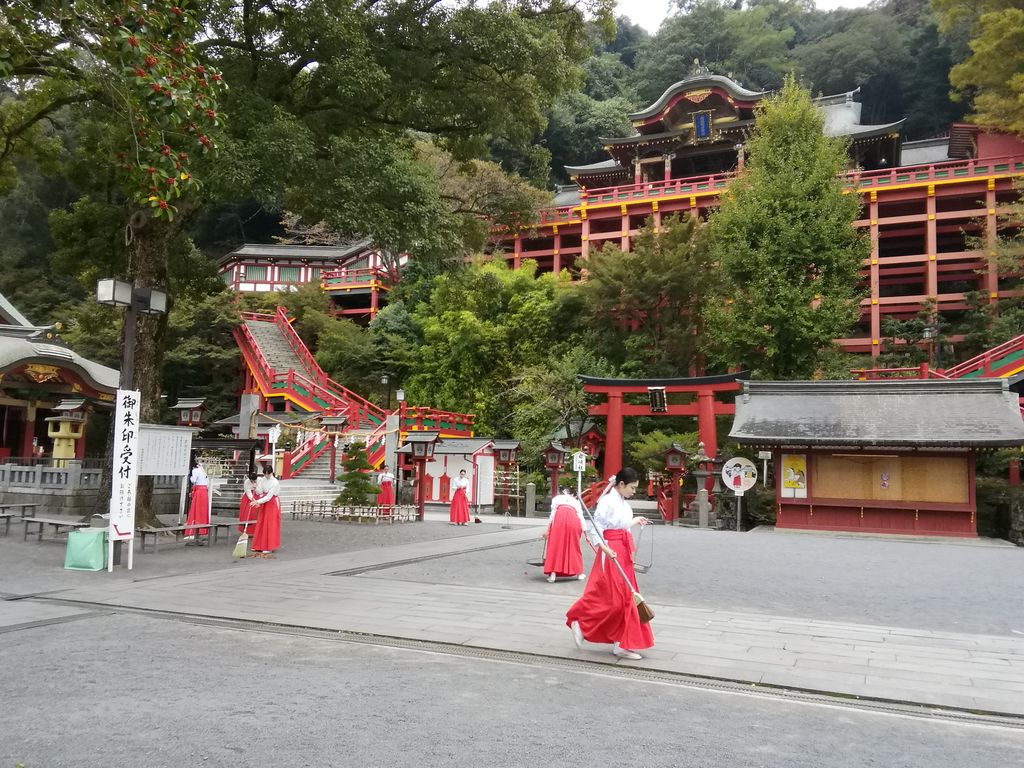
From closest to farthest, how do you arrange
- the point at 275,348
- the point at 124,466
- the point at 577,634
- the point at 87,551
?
the point at 577,634 < the point at 87,551 < the point at 124,466 < the point at 275,348

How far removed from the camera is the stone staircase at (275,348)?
2777cm

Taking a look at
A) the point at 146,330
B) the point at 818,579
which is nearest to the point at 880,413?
the point at 818,579

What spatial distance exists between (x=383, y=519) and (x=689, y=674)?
1264 cm

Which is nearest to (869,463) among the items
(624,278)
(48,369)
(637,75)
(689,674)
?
(624,278)

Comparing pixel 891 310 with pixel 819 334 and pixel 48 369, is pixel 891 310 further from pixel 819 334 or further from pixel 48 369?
pixel 48 369

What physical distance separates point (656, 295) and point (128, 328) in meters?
18.5

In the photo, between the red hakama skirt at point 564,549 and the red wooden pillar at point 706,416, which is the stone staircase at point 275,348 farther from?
the red hakama skirt at point 564,549

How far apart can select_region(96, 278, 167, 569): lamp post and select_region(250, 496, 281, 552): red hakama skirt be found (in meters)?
1.73

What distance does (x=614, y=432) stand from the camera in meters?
21.3

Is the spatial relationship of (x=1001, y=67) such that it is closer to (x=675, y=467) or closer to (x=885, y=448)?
(x=885, y=448)

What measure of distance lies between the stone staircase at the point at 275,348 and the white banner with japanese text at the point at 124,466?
18.2 m

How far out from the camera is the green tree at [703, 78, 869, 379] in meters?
20.7

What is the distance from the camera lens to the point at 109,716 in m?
3.69

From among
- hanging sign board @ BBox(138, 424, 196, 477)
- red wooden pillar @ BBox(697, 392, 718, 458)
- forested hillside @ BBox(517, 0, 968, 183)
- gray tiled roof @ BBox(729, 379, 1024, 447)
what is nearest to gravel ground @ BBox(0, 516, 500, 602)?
hanging sign board @ BBox(138, 424, 196, 477)
